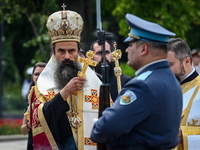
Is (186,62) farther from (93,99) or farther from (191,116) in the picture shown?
(93,99)

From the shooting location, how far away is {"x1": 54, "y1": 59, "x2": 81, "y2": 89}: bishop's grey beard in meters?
4.41

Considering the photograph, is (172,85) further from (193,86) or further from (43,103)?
(43,103)

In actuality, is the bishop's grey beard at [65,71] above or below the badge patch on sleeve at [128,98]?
above

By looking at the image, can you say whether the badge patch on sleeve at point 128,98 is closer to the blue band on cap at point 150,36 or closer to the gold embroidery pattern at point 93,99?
the blue band on cap at point 150,36

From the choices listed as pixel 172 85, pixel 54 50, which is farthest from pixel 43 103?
pixel 172 85

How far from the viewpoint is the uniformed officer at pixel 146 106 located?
2.89 meters

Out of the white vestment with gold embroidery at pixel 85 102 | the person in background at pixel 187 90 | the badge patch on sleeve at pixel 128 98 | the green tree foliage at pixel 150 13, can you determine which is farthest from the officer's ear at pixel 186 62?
the green tree foliage at pixel 150 13

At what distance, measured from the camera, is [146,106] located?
2873 millimetres

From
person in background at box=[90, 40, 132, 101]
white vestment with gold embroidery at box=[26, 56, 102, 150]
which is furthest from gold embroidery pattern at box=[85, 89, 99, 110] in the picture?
person in background at box=[90, 40, 132, 101]

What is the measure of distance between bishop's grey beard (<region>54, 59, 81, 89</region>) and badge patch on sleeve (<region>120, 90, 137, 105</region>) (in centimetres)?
155

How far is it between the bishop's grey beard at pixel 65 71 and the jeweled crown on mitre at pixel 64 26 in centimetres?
30

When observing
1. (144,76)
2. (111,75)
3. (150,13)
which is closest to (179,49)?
(111,75)

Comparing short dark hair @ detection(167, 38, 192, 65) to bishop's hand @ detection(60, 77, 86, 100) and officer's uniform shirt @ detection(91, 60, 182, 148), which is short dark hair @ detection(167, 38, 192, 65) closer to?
bishop's hand @ detection(60, 77, 86, 100)

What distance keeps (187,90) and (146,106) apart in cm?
153
